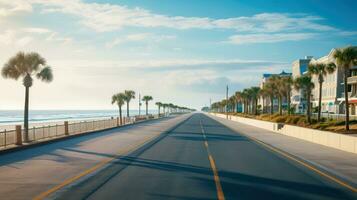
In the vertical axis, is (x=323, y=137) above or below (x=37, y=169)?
above

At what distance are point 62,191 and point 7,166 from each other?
618 centimetres

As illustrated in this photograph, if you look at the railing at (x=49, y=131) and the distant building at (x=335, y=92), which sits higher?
the distant building at (x=335, y=92)

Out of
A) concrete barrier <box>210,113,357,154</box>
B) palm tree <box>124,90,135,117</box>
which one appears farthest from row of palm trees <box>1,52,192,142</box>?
palm tree <box>124,90,135,117</box>

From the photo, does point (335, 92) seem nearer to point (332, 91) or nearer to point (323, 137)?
point (332, 91)

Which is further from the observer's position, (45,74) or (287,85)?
(287,85)

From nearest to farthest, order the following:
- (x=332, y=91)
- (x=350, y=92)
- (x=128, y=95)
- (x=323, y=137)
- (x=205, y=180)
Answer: (x=205, y=180) < (x=323, y=137) < (x=350, y=92) < (x=332, y=91) < (x=128, y=95)

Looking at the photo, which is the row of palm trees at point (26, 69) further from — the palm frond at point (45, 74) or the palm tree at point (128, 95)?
the palm tree at point (128, 95)

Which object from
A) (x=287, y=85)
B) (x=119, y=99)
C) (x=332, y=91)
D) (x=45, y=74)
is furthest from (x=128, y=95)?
(x=45, y=74)

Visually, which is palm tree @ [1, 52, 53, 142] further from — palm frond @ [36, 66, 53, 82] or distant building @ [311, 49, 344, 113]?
distant building @ [311, 49, 344, 113]

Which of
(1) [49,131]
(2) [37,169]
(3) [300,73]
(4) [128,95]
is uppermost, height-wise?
(3) [300,73]

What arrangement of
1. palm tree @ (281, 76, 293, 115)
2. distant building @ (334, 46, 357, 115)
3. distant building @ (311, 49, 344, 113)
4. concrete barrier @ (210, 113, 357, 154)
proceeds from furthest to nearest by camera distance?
distant building @ (311, 49, 344, 113) → palm tree @ (281, 76, 293, 115) → distant building @ (334, 46, 357, 115) → concrete barrier @ (210, 113, 357, 154)

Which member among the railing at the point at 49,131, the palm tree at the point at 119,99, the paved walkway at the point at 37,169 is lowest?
the paved walkway at the point at 37,169

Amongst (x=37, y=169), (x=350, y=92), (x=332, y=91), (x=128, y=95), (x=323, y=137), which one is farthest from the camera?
(x=128, y=95)

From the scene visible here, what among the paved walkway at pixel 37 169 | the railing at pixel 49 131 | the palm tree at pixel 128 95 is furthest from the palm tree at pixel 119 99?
the paved walkway at pixel 37 169
